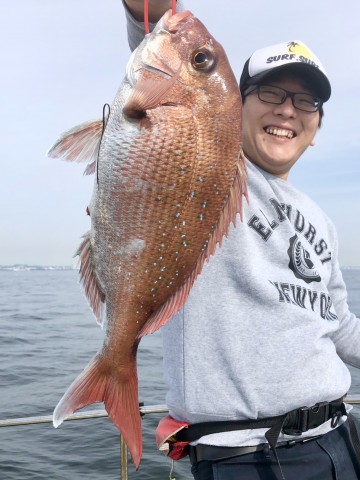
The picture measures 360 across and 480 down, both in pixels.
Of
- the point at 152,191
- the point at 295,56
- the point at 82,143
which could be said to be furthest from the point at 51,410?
the point at 152,191

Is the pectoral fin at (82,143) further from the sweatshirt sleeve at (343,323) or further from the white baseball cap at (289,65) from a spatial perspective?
the sweatshirt sleeve at (343,323)

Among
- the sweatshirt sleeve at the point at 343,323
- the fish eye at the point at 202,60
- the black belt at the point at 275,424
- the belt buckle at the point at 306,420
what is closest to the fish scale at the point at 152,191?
the fish eye at the point at 202,60

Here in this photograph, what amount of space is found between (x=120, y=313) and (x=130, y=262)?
171 millimetres

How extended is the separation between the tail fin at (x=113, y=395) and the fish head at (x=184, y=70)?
87 cm

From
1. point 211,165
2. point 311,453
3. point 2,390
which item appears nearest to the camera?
point 211,165

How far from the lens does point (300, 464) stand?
7.20ft

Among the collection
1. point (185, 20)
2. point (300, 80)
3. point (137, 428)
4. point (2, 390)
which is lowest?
point (2, 390)

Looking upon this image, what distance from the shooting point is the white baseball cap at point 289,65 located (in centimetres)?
241

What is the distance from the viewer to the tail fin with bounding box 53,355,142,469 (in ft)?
5.34

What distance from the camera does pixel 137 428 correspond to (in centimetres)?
166

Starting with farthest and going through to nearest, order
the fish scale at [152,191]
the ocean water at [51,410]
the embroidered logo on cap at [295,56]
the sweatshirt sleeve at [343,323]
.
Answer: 1. the ocean water at [51,410]
2. the sweatshirt sleeve at [343,323]
3. the embroidered logo on cap at [295,56]
4. the fish scale at [152,191]

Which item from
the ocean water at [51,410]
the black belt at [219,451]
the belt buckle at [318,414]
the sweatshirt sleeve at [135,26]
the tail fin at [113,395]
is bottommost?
the ocean water at [51,410]

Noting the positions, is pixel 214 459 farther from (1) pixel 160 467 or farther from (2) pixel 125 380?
(1) pixel 160 467

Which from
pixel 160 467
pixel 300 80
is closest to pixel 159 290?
pixel 300 80
